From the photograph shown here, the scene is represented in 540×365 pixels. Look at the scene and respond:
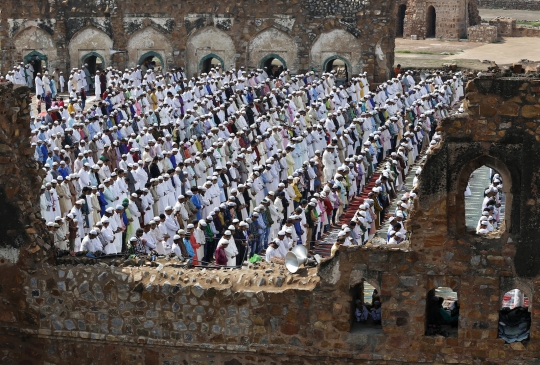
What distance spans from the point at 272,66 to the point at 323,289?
2546 cm

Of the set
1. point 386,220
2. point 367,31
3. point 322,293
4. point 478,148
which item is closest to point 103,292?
point 322,293

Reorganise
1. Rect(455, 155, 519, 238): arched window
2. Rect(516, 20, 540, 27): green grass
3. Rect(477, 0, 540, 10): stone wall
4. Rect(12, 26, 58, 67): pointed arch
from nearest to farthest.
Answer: Rect(455, 155, 519, 238): arched window
Rect(12, 26, 58, 67): pointed arch
Rect(516, 20, 540, 27): green grass
Rect(477, 0, 540, 10): stone wall

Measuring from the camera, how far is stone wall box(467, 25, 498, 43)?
4928 cm

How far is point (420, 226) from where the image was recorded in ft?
44.7

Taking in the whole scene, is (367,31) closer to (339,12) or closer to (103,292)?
(339,12)

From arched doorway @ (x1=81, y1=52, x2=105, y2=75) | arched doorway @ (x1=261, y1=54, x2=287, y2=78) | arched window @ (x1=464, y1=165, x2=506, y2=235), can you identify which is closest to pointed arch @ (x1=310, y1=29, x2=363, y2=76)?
arched doorway @ (x1=261, y1=54, x2=287, y2=78)

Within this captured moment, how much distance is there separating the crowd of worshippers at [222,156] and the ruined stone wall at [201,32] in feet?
4.12

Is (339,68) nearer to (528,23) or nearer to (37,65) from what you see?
(37,65)

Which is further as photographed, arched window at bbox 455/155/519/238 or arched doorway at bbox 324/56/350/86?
arched doorway at bbox 324/56/350/86

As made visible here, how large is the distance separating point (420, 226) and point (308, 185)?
34.4 ft

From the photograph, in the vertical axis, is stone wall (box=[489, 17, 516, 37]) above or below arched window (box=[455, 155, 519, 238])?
above

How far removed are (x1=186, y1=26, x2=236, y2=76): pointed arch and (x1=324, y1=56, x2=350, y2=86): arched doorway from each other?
10.5 ft

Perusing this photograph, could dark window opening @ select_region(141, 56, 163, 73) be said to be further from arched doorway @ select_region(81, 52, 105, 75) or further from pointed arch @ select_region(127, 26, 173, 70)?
arched doorway @ select_region(81, 52, 105, 75)

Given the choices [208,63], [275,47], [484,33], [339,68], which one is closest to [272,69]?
[275,47]
